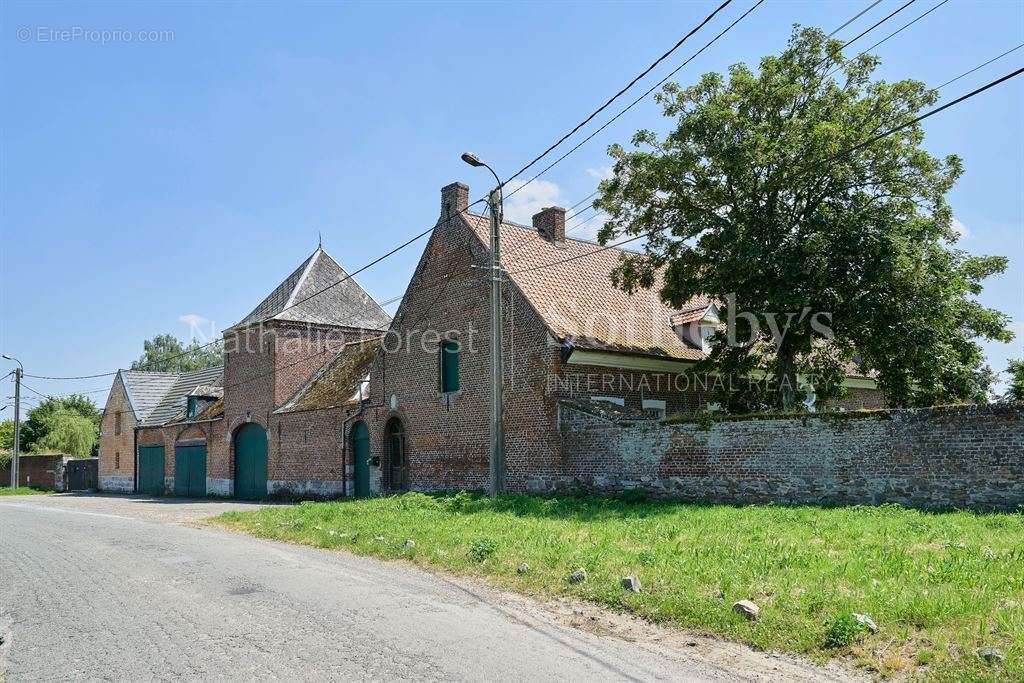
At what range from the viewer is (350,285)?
117 feet

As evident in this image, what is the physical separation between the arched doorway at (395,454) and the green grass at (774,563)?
7.76 metres

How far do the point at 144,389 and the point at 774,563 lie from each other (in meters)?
41.6

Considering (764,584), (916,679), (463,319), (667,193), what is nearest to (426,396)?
(463,319)

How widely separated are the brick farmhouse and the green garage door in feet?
0.63

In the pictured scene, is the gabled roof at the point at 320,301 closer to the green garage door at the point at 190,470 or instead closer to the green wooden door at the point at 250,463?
the green wooden door at the point at 250,463

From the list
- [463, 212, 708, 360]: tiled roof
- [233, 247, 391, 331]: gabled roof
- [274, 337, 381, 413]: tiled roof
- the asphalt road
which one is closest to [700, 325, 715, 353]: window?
[463, 212, 708, 360]: tiled roof

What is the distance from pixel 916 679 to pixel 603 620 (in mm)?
2989

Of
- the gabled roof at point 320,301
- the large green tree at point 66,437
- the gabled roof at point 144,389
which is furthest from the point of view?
the large green tree at point 66,437

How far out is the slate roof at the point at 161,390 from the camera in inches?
1585

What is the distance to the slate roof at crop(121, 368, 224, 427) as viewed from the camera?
132ft

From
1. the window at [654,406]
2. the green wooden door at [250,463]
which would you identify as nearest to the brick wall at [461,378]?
the window at [654,406]

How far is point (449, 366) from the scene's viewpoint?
22984mm

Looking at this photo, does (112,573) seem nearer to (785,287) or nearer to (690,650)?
(690,650)

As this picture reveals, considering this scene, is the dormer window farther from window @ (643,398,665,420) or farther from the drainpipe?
the drainpipe
